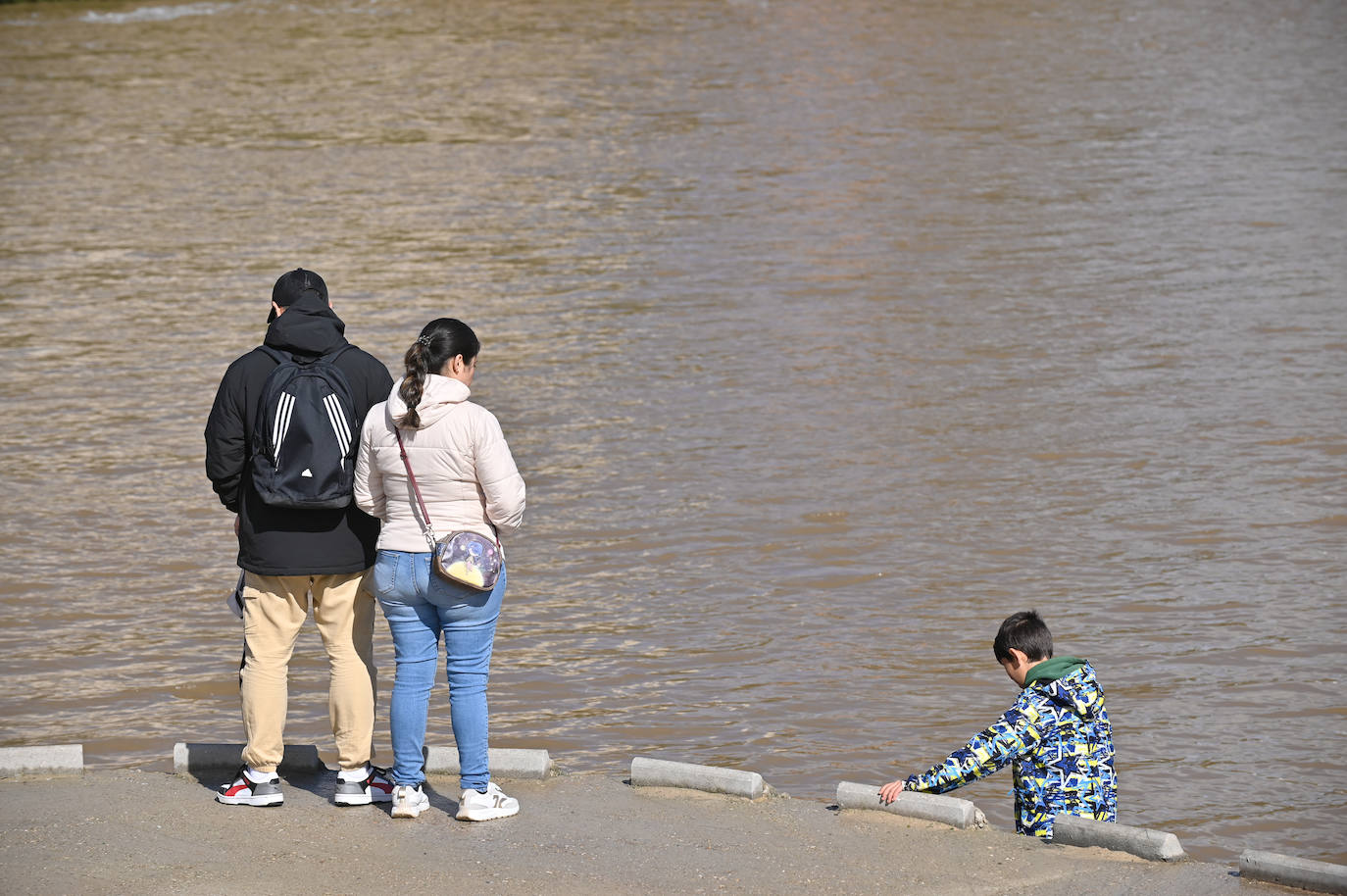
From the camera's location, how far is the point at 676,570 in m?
9.46

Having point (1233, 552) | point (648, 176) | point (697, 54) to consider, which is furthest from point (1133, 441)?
point (697, 54)

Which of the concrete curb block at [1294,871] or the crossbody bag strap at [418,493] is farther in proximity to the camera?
the crossbody bag strap at [418,493]

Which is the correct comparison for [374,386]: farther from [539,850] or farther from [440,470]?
[539,850]

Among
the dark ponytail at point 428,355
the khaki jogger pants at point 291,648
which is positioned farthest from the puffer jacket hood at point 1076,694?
the khaki jogger pants at point 291,648

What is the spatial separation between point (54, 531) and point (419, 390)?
600 cm

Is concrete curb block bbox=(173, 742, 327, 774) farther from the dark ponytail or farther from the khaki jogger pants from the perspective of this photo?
the dark ponytail

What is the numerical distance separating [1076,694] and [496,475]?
1.87 m

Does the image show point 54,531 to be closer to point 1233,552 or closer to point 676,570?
point 676,570

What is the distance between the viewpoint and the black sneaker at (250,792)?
5.64 meters

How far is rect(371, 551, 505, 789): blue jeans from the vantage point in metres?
5.25

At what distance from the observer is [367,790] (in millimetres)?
5684

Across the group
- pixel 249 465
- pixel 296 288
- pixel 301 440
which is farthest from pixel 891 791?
pixel 296 288

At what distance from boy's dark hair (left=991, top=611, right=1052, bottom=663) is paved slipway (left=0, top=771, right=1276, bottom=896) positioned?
0.57 metres

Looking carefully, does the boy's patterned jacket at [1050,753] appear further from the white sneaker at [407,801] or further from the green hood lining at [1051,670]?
the white sneaker at [407,801]
